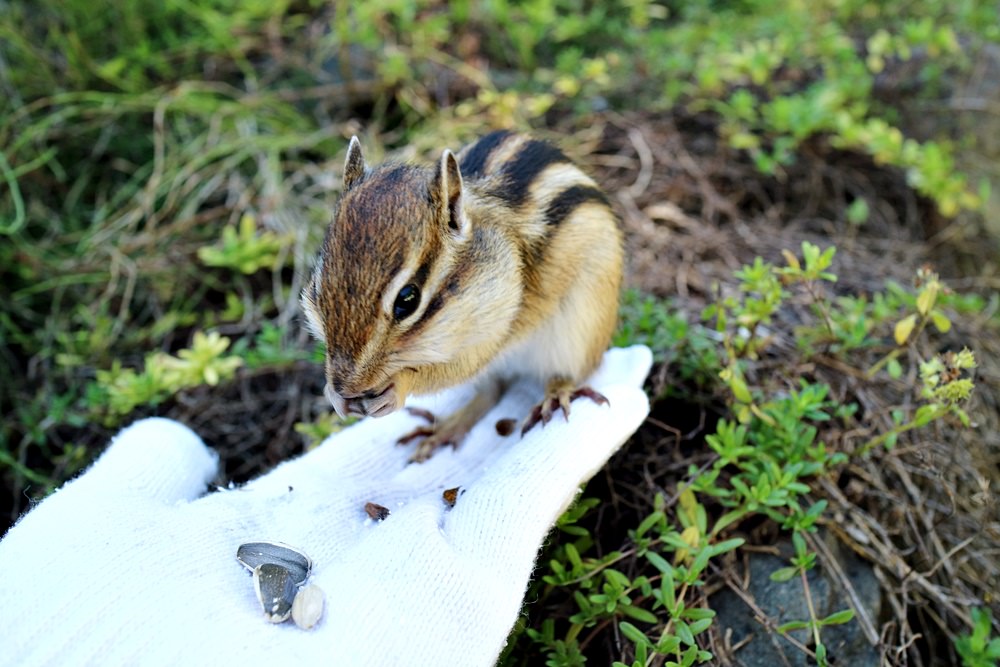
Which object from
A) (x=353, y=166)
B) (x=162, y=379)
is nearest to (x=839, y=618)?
(x=353, y=166)

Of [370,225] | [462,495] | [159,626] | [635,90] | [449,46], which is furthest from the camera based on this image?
[449,46]

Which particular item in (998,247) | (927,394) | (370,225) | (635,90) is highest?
(370,225)

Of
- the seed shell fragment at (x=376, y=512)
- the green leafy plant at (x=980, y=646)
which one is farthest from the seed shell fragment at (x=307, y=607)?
the green leafy plant at (x=980, y=646)

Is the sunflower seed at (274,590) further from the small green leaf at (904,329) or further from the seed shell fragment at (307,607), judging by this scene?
the small green leaf at (904,329)

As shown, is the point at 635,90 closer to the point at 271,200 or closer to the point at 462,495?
the point at 271,200

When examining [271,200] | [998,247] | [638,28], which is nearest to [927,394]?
[998,247]

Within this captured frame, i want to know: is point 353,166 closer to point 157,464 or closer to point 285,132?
point 157,464

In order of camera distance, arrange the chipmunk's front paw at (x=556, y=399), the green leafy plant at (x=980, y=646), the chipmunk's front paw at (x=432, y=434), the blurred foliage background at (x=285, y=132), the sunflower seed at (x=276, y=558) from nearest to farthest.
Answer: the sunflower seed at (x=276, y=558), the green leafy plant at (x=980, y=646), the chipmunk's front paw at (x=556, y=399), the chipmunk's front paw at (x=432, y=434), the blurred foliage background at (x=285, y=132)
